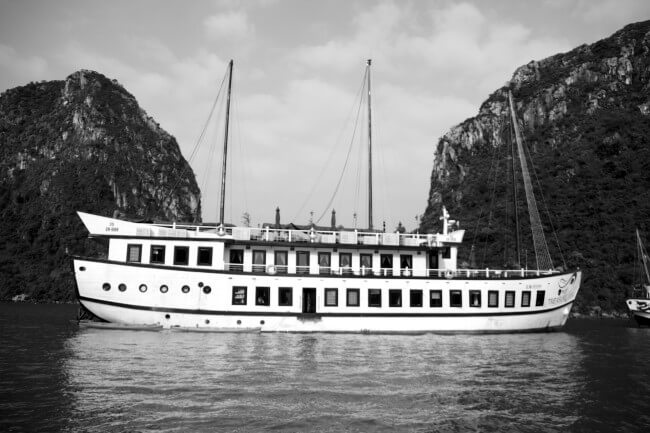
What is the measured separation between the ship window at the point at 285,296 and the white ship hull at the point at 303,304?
0.56ft

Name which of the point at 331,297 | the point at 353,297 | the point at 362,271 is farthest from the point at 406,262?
the point at 331,297

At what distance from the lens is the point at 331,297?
24812 millimetres

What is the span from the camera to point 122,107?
14588 centimetres

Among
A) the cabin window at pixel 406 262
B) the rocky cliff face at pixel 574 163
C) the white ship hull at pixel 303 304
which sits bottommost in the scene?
the white ship hull at pixel 303 304

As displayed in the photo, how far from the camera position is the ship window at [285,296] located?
24375mm

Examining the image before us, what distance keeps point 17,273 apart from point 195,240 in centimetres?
8707

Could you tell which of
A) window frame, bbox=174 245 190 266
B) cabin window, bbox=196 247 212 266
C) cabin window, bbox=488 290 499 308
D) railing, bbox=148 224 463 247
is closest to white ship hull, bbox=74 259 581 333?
cabin window, bbox=488 290 499 308

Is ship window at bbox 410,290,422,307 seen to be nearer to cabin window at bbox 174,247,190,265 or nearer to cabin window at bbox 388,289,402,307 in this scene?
cabin window at bbox 388,289,402,307

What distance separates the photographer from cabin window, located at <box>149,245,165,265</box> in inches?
957

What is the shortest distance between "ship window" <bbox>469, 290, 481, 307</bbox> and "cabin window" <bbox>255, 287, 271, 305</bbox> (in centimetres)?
1137

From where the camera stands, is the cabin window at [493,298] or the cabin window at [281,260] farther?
the cabin window at [493,298]

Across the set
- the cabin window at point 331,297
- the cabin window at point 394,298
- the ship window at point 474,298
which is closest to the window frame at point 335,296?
the cabin window at point 331,297

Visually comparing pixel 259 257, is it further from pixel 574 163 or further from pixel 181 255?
pixel 574 163

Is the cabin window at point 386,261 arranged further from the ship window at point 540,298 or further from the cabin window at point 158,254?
the cabin window at point 158,254
